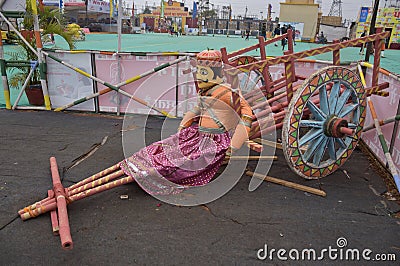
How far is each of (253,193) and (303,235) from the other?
77cm

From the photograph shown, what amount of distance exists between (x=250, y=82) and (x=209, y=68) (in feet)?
6.62

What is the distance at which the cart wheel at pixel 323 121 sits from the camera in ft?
9.79

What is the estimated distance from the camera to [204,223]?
2734mm

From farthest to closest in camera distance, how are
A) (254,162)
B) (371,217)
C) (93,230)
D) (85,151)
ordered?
(85,151)
(254,162)
(371,217)
(93,230)

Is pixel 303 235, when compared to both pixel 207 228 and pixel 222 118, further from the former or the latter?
pixel 222 118

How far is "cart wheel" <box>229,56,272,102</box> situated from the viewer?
13.3 feet

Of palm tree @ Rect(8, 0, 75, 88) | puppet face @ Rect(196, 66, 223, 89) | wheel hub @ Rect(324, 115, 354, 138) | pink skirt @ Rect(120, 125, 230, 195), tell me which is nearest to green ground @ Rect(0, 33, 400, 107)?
palm tree @ Rect(8, 0, 75, 88)

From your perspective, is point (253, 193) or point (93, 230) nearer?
point (93, 230)

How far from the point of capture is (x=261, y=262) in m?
2.29

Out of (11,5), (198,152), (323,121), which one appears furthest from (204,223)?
(11,5)

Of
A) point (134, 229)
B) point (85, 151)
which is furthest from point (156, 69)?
point (134, 229)

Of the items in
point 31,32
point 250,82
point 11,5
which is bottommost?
point 250,82

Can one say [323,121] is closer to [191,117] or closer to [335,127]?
[335,127]

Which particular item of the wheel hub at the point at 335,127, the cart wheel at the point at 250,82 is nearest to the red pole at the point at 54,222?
the cart wheel at the point at 250,82
